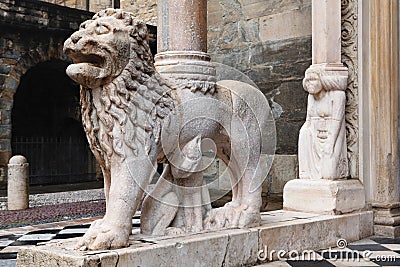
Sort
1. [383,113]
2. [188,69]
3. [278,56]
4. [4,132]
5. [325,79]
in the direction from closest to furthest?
1. [188,69]
2. [325,79]
3. [383,113]
4. [278,56]
5. [4,132]

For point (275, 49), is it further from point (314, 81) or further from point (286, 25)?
point (314, 81)

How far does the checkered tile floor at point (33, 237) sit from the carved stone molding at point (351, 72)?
172 cm

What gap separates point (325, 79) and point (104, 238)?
2.18 meters

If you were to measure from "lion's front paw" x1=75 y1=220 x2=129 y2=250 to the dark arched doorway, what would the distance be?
9.71 meters

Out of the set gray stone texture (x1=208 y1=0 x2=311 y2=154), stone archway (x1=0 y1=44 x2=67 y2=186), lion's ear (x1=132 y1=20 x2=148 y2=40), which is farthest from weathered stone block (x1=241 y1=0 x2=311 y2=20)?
stone archway (x1=0 y1=44 x2=67 y2=186)

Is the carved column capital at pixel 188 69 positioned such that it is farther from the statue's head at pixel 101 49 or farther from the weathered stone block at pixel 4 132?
the weathered stone block at pixel 4 132

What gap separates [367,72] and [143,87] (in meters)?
2.11

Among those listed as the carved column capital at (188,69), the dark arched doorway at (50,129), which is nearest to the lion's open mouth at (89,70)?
the carved column capital at (188,69)

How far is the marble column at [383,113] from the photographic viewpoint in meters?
4.03

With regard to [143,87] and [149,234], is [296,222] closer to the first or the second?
[149,234]

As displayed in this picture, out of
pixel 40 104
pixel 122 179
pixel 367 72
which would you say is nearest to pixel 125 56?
pixel 122 179

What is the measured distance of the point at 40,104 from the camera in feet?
43.1

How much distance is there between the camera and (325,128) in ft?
13.0

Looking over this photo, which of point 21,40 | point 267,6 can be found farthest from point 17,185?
point 267,6
